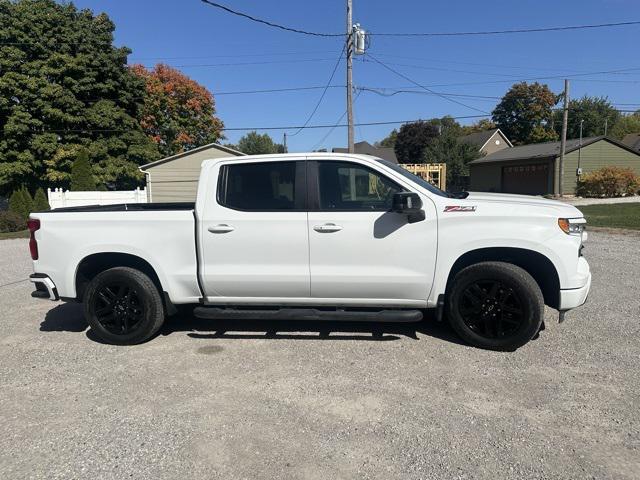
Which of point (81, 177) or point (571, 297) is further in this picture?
point (81, 177)

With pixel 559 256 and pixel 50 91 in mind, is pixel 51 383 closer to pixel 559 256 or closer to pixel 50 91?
pixel 559 256

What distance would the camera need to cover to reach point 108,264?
5.03 m

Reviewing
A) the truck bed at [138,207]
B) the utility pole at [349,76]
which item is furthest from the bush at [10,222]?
the truck bed at [138,207]

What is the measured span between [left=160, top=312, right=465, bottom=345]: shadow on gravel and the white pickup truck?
331 millimetres

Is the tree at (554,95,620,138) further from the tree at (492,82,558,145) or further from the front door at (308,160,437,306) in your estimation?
the front door at (308,160,437,306)

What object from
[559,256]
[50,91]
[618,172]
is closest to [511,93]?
[618,172]

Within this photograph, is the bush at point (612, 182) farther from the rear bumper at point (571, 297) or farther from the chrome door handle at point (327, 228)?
the chrome door handle at point (327, 228)

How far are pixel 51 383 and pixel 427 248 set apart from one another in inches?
136

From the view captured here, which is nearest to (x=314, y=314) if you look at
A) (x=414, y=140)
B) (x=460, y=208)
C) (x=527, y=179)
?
(x=460, y=208)

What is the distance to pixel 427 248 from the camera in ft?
14.4

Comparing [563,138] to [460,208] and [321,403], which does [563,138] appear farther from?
[321,403]

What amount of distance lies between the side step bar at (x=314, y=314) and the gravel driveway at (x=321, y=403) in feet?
1.07

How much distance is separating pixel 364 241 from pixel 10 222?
64.7 feet

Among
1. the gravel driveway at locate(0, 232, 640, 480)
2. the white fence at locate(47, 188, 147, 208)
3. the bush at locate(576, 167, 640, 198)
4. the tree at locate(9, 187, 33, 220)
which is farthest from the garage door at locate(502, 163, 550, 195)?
the gravel driveway at locate(0, 232, 640, 480)
